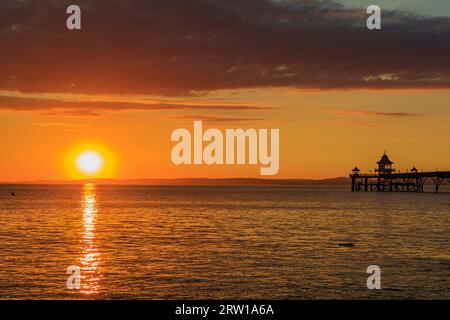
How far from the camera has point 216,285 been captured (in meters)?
30.8

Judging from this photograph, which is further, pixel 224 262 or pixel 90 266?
pixel 224 262

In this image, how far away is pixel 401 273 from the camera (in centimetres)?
3484

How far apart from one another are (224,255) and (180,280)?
11101 mm

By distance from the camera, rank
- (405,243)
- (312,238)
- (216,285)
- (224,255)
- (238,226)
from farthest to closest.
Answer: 1. (238,226)
2. (312,238)
3. (405,243)
4. (224,255)
5. (216,285)

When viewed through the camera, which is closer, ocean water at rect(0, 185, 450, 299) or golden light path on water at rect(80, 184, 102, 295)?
ocean water at rect(0, 185, 450, 299)

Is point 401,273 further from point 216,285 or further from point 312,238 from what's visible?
point 312,238

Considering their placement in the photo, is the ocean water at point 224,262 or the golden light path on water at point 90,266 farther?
the golden light path on water at point 90,266

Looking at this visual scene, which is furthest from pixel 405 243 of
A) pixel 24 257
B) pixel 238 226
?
pixel 24 257

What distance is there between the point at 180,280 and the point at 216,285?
240 centimetres

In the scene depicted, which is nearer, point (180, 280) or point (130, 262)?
point (180, 280)

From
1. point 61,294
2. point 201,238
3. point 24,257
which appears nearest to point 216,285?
point 61,294

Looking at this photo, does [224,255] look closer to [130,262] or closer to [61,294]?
[130,262]
